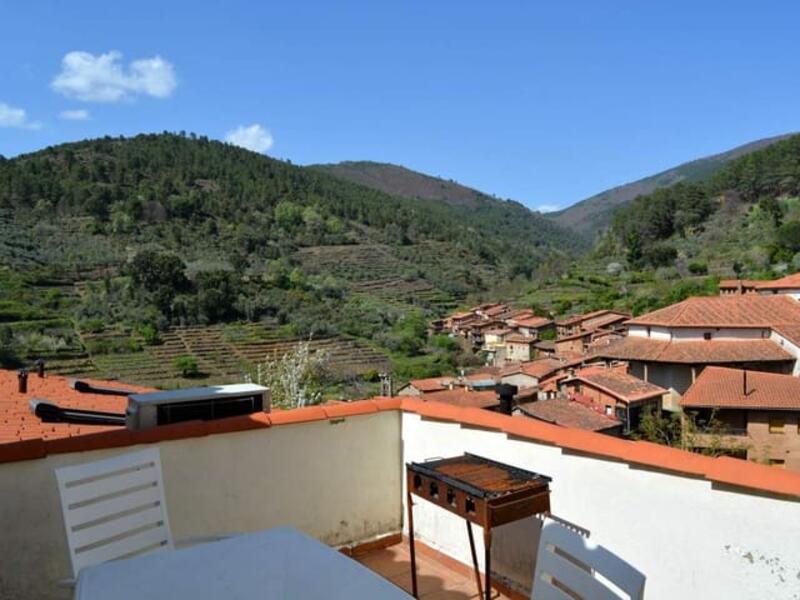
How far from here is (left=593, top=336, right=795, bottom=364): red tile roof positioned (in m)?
22.6

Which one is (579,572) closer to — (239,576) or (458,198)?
(239,576)

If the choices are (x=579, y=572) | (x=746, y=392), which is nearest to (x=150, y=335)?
(x=746, y=392)

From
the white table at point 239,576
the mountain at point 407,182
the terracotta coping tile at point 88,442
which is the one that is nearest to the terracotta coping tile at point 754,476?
the white table at point 239,576

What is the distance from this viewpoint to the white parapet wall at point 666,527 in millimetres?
1824

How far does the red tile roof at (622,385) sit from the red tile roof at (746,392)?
2.28 m

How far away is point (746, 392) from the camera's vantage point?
57.4ft

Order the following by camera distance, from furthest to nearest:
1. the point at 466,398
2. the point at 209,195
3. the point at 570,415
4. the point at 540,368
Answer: the point at 209,195 → the point at 540,368 → the point at 466,398 → the point at 570,415

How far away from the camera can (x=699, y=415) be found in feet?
60.5

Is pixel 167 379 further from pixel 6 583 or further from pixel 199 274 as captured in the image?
pixel 6 583

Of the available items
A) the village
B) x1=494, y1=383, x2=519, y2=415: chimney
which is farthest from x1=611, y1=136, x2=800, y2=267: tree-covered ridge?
x1=494, y1=383, x2=519, y2=415: chimney

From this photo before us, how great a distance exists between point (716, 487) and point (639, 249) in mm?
52847

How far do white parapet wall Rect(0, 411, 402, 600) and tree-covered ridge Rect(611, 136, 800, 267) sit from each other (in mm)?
48346

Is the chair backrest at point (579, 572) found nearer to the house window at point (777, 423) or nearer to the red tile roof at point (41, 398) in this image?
the red tile roof at point (41, 398)

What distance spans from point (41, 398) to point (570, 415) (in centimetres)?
1582
